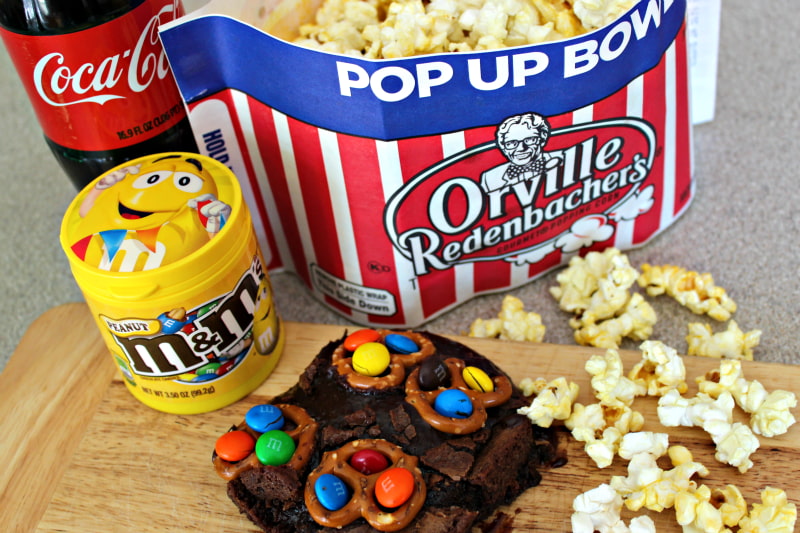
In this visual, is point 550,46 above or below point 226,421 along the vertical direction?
above

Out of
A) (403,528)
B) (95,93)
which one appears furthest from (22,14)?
(403,528)

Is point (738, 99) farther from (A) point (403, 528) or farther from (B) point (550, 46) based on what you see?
(A) point (403, 528)

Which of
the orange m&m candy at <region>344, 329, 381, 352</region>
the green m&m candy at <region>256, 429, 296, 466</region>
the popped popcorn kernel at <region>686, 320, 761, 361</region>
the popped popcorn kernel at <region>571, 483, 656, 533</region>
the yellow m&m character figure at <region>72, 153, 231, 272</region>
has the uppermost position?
the yellow m&m character figure at <region>72, 153, 231, 272</region>

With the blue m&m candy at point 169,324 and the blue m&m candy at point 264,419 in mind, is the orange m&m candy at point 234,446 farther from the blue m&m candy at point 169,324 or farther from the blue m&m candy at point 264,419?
the blue m&m candy at point 169,324

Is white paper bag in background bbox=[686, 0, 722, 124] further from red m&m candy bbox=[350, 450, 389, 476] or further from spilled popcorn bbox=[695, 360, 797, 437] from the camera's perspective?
red m&m candy bbox=[350, 450, 389, 476]

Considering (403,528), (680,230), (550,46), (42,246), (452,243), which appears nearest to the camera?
(403,528)

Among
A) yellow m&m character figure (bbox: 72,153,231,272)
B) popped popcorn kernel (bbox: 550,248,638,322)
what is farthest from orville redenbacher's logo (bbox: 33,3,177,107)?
popped popcorn kernel (bbox: 550,248,638,322)

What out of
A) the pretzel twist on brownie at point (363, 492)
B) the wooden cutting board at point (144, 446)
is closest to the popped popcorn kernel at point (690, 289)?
the wooden cutting board at point (144, 446)
